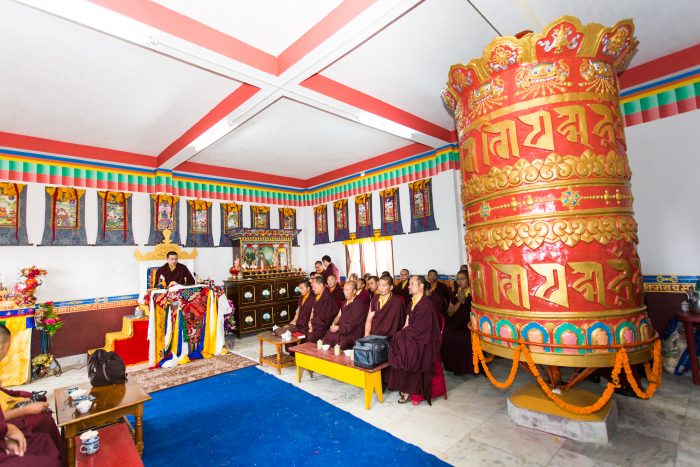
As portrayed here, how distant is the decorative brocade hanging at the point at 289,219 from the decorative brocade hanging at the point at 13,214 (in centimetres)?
566

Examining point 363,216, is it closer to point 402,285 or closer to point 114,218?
point 402,285

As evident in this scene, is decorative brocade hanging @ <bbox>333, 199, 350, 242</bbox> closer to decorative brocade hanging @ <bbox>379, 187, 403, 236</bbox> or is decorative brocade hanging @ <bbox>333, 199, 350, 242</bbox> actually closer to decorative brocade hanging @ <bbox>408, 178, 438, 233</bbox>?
decorative brocade hanging @ <bbox>379, 187, 403, 236</bbox>

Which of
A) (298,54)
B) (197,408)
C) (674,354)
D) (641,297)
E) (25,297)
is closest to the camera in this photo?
(641,297)

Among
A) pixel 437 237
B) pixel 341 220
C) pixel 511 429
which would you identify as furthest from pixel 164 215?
pixel 511 429

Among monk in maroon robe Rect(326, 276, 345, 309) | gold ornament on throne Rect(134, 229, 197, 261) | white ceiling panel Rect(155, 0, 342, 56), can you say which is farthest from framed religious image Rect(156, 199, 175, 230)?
white ceiling panel Rect(155, 0, 342, 56)

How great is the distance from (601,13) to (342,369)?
200 inches

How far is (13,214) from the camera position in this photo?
6.28m

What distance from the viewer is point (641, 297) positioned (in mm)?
2576

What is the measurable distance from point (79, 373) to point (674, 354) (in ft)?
→ 30.4

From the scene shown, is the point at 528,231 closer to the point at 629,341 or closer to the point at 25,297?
the point at 629,341

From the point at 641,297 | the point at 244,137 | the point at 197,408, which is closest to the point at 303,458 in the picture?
the point at 197,408

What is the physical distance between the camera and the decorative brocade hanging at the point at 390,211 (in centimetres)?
844

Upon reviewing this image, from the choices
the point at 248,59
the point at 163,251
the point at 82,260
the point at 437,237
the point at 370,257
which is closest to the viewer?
the point at 248,59

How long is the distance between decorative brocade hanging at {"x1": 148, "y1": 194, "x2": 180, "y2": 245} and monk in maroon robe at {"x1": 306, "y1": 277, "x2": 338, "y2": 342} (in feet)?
13.5
